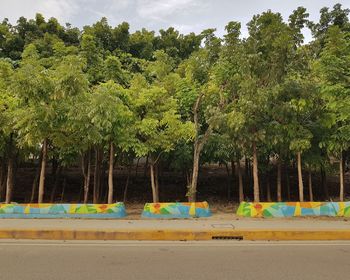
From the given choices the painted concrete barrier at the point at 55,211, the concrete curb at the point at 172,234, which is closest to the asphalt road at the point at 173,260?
the concrete curb at the point at 172,234

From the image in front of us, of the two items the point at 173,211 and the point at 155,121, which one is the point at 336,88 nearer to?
the point at 155,121

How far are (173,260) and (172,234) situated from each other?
2657mm

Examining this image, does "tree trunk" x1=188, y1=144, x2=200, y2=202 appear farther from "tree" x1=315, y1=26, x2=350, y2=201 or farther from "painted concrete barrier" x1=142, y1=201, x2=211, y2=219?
"tree" x1=315, y1=26, x2=350, y2=201

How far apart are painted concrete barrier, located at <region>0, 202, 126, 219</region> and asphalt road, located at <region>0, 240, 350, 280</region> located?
14.3 ft

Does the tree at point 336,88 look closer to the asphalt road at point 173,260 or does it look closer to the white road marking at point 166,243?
the white road marking at point 166,243

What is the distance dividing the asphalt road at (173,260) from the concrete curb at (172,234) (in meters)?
0.50

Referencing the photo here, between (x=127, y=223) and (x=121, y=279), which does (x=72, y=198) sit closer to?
(x=127, y=223)

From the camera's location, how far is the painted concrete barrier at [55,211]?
13977 millimetres

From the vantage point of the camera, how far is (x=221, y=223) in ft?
40.6

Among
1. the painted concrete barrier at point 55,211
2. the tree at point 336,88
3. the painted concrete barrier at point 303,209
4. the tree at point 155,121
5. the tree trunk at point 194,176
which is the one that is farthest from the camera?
the tree trunk at point 194,176

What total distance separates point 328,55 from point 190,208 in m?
8.70

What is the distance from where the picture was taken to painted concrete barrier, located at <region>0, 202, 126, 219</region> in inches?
550

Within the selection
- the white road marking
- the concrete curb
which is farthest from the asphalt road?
the concrete curb

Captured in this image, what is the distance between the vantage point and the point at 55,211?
14.1m
